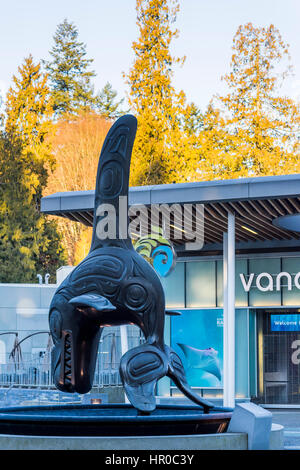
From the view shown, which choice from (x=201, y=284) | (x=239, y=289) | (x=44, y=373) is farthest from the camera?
(x=201, y=284)

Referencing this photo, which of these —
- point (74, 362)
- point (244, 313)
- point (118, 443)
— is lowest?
point (118, 443)

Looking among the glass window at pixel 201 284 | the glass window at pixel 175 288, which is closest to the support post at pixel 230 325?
the glass window at pixel 201 284

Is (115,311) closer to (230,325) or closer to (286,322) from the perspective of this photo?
(230,325)

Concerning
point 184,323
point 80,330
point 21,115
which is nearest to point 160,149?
point 21,115

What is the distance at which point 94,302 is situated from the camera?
10.2 m

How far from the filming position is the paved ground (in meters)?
14.6

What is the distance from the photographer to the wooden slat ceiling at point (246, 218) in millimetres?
19139

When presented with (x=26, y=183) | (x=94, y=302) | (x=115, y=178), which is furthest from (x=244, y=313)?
(x=26, y=183)

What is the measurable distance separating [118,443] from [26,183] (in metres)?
35.6

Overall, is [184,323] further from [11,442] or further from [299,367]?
[11,442]

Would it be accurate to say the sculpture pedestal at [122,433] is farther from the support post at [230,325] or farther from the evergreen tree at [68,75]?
the evergreen tree at [68,75]

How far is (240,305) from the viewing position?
24500mm
